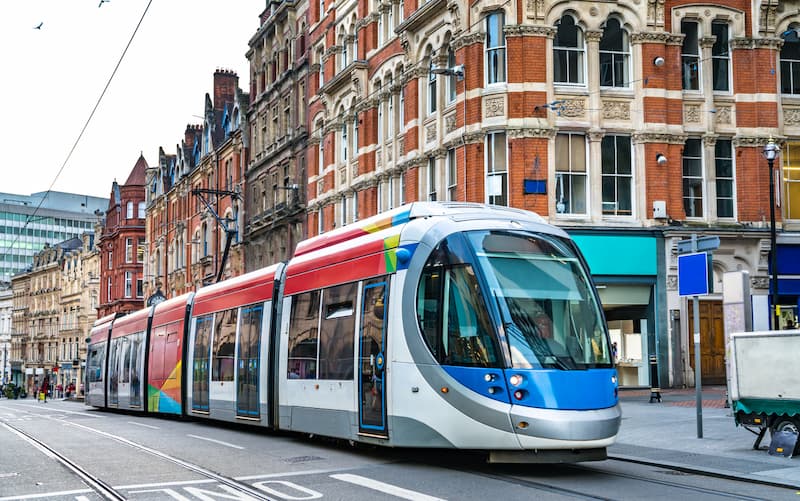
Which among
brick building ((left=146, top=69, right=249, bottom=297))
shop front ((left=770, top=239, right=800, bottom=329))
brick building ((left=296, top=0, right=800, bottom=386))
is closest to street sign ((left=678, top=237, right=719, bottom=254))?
brick building ((left=296, top=0, right=800, bottom=386))

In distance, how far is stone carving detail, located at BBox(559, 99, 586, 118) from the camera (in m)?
29.3

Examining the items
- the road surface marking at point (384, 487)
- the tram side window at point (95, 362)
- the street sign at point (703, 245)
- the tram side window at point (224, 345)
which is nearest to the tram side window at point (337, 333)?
the road surface marking at point (384, 487)

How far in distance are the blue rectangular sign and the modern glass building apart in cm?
14089

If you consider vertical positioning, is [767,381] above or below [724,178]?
below

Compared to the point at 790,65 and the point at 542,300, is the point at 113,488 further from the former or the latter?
the point at 790,65

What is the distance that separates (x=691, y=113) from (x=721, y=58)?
202 cm

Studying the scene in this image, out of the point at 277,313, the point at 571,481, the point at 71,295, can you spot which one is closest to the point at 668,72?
the point at 277,313

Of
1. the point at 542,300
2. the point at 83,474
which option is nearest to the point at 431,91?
the point at 542,300

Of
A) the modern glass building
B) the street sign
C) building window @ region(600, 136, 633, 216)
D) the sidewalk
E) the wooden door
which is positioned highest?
the modern glass building

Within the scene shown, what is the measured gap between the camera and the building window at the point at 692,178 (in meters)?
30.1

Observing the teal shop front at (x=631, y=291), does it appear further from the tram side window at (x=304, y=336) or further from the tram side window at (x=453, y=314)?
the tram side window at (x=453, y=314)

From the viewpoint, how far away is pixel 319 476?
480 inches

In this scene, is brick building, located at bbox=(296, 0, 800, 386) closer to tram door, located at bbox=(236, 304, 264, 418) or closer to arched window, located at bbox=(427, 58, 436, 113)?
Result: arched window, located at bbox=(427, 58, 436, 113)

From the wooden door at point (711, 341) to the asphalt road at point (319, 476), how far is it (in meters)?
15.8
